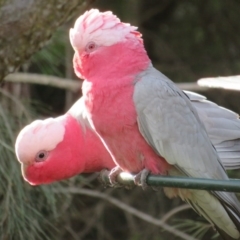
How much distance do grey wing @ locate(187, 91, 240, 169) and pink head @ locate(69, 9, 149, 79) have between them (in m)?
0.34

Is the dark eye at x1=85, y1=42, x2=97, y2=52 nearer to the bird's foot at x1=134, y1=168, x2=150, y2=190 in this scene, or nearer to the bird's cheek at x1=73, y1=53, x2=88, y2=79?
the bird's cheek at x1=73, y1=53, x2=88, y2=79

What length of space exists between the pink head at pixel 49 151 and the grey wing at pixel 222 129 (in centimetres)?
37

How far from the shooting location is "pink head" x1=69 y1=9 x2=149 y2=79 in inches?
76.6

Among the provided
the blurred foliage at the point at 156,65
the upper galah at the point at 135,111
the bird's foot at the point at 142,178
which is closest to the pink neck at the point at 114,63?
the upper galah at the point at 135,111

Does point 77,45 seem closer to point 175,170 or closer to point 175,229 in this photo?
point 175,170

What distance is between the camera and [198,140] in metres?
2.06

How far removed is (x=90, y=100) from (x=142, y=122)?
0.14 meters

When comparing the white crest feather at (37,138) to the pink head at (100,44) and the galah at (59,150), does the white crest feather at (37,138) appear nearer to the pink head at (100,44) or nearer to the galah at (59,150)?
Answer: the galah at (59,150)

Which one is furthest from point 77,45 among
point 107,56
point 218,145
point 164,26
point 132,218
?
point 164,26

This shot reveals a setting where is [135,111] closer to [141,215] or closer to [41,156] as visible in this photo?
[41,156]

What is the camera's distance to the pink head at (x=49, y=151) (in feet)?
7.12

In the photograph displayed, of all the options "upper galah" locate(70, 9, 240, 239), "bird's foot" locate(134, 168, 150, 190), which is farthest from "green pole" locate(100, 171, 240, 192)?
"upper galah" locate(70, 9, 240, 239)

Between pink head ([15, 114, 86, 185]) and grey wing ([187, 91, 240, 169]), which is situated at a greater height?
pink head ([15, 114, 86, 185])

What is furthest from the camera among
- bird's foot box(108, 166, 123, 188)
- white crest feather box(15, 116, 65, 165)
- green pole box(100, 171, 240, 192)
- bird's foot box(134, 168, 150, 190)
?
white crest feather box(15, 116, 65, 165)
